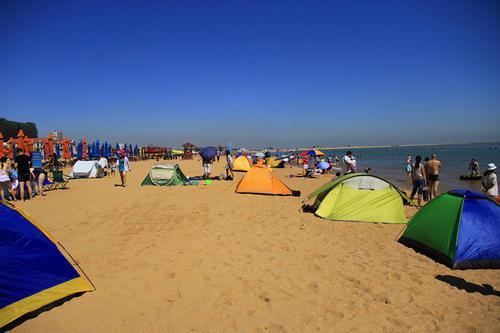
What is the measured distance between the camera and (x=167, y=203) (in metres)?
9.44

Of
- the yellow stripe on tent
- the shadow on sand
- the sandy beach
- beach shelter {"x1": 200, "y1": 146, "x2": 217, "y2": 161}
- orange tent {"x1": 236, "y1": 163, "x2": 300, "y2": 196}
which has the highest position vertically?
beach shelter {"x1": 200, "y1": 146, "x2": 217, "y2": 161}

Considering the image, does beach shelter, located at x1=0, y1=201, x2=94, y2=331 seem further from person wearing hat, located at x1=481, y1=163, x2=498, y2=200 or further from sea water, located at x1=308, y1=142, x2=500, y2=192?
sea water, located at x1=308, y1=142, x2=500, y2=192

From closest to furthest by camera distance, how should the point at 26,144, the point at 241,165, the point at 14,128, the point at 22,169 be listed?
the point at 22,169 < the point at 26,144 < the point at 241,165 < the point at 14,128

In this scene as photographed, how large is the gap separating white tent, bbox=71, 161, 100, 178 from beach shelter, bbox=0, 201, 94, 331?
50.5 feet

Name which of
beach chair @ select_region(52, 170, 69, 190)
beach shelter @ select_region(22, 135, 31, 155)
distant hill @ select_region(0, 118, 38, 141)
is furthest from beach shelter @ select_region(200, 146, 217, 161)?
distant hill @ select_region(0, 118, 38, 141)

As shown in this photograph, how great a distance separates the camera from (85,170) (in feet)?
56.9

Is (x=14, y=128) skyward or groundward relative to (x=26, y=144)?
skyward

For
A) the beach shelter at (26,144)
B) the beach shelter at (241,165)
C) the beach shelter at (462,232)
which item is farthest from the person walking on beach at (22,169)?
the beach shelter at (241,165)

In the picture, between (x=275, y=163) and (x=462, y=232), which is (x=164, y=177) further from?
(x=275, y=163)

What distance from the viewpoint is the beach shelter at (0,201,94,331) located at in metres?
3.14

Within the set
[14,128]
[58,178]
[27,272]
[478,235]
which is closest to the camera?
[27,272]

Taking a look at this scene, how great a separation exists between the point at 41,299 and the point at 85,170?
16.0m

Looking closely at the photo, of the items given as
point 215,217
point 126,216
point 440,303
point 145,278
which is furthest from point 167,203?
point 440,303

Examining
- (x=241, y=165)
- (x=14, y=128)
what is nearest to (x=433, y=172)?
(x=241, y=165)
